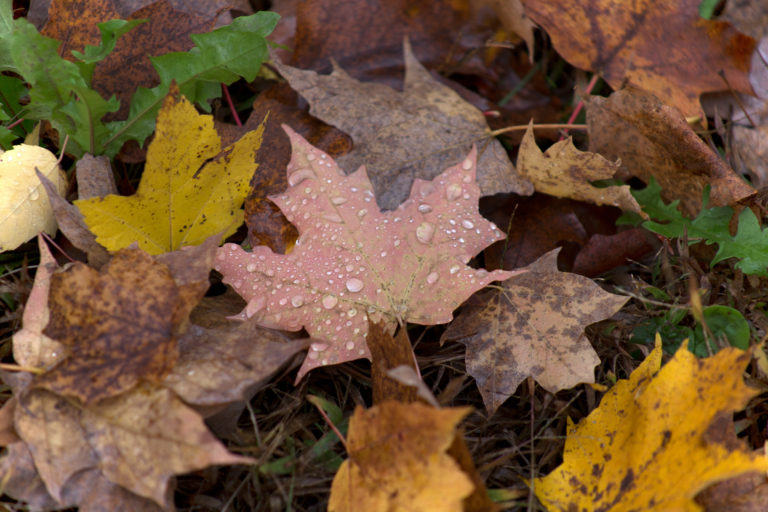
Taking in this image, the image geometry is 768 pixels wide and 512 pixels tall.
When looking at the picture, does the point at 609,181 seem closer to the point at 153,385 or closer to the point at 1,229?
the point at 153,385

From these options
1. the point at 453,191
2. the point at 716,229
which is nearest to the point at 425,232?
the point at 453,191

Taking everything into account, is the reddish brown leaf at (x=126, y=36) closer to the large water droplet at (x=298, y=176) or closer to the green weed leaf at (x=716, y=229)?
the large water droplet at (x=298, y=176)

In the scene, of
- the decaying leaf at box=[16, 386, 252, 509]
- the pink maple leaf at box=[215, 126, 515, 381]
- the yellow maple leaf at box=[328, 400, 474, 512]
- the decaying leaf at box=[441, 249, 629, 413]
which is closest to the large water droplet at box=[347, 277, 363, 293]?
the pink maple leaf at box=[215, 126, 515, 381]

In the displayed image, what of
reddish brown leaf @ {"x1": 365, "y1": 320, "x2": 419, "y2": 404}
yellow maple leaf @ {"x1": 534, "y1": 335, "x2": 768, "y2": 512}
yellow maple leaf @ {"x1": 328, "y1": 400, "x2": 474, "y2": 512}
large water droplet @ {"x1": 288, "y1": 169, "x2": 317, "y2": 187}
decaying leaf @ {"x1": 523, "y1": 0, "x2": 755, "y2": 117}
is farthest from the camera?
decaying leaf @ {"x1": 523, "y1": 0, "x2": 755, "y2": 117}

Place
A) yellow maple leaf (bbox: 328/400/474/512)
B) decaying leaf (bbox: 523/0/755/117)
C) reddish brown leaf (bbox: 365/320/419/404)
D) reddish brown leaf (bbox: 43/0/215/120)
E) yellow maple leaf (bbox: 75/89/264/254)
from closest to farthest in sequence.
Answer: yellow maple leaf (bbox: 328/400/474/512)
reddish brown leaf (bbox: 365/320/419/404)
yellow maple leaf (bbox: 75/89/264/254)
reddish brown leaf (bbox: 43/0/215/120)
decaying leaf (bbox: 523/0/755/117)

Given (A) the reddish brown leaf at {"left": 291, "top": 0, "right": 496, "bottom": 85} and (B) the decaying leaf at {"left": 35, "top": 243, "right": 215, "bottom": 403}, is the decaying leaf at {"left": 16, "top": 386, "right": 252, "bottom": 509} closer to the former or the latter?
(B) the decaying leaf at {"left": 35, "top": 243, "right": 215, "bottom": 403}

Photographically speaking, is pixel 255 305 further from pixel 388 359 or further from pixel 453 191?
pixel 453 191
